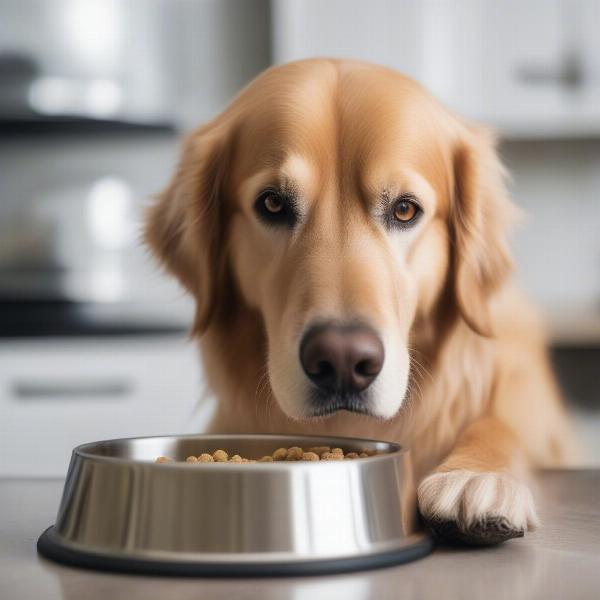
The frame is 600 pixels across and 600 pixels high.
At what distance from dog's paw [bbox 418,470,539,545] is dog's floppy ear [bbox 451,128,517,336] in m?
0.62

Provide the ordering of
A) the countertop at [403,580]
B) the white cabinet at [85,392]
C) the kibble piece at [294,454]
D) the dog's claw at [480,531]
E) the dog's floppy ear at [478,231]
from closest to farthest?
the countertop at [403,580], the dog's claw at [480,531], the kibble piece at [294,454], the dog's floppy ear at [478,231], the white cabinet at [85,392]

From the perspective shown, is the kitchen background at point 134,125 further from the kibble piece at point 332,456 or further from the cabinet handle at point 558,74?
the kibble piece at point 332,456

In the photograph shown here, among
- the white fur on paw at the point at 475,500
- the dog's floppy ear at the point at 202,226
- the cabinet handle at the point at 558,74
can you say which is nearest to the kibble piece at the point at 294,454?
the white fur on paw at the point at 475,500

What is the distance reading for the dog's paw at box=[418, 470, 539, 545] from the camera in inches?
35.8

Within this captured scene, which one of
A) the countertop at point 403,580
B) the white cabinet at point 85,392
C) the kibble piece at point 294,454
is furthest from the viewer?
the white cabinet at point 85,392

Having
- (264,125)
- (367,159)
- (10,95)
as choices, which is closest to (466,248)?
(367,159)

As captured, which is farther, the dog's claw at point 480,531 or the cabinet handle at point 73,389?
the cabinet handle at point 73,389

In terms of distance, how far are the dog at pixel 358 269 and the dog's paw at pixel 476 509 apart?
14 centimetres

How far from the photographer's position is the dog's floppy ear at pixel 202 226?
1.62m

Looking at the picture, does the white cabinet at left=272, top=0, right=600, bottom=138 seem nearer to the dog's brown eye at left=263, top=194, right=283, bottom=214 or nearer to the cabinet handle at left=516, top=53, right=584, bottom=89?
the cabinet handle at left=516, top=53, right=584, bottom=89

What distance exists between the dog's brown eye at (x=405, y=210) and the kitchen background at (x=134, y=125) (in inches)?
64.9

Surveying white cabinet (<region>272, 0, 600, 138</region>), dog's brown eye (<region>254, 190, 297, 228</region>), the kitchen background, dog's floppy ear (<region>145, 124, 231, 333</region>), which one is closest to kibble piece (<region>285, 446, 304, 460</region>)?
dog's brown eye (<region>254, 190, 297, 228</region>)

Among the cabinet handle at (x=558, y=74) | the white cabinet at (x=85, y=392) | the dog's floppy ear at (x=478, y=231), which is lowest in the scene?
the white cabinet at (x=85, y=392)

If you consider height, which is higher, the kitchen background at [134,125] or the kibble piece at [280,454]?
the kitchen background at [134,125]
